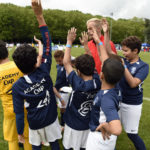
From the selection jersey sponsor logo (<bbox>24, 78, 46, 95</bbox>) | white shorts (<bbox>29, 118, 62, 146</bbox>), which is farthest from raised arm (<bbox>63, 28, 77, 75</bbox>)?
white shorts (<bbox>29, 118, 62, 146</bbox>)

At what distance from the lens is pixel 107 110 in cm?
161

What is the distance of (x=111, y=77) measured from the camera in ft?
5.66

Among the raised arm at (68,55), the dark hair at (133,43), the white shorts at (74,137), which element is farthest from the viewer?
the dark hair at (133,43)

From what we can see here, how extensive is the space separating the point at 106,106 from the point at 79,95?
0.62m

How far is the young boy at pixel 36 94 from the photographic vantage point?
6.56 feet

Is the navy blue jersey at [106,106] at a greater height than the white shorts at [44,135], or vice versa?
the navy blue jersey at [106,106]

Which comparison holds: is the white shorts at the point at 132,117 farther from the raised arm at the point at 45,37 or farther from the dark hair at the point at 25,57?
the dark hair at the point at 25,57

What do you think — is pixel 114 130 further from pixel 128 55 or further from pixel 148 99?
pixel 148 99

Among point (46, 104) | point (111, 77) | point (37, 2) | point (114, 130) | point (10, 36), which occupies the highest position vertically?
point (37, 2)

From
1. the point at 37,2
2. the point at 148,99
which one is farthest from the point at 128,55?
the point at 148,99

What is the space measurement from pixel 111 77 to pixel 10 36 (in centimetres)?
6784

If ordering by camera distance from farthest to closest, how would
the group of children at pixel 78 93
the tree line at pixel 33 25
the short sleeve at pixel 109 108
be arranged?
the tree line at pixel 33 25
the group of children at pixel 78 93
the short sleeve at pixel 109 108

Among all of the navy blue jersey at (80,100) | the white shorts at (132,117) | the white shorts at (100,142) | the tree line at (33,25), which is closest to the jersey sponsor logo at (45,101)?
the navy blue jersey at (80,100)

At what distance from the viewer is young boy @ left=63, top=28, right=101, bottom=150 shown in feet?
6.95
